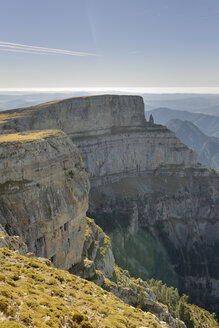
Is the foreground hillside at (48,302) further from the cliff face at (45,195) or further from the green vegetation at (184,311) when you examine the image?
the green vegetation at (184,311)

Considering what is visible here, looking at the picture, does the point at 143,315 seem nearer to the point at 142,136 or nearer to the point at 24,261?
the point at 24,261

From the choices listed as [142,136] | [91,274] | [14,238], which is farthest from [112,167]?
[14,238]

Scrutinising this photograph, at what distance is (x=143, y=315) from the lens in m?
27.9

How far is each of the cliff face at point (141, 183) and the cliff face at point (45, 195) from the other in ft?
200

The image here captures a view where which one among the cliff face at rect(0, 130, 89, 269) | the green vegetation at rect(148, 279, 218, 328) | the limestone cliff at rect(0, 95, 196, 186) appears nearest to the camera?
the cliff face at rect(0, 130, 89, 269)

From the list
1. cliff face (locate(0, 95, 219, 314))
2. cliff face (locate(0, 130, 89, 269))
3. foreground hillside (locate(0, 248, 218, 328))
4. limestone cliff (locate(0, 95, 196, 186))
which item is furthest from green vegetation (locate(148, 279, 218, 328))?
Result: limestone cliff (locate(0, 95, 196, 186))

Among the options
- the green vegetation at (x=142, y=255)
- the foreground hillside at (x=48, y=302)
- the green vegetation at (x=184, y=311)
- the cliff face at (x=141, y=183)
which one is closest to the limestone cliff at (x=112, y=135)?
the cliff face at (x=141, y=183)

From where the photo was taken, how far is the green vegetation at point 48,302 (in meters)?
15.9

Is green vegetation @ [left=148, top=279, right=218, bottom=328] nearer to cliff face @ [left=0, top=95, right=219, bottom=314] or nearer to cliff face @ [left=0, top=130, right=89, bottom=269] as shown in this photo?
cliff face @ [left=0, top=95, right=219, bottom=314]

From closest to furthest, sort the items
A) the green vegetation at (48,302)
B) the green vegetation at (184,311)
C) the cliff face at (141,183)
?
1. the green vegetation at (48,302)
2. the green vegetation at (184,311)
3. the cliff face at (141,183)

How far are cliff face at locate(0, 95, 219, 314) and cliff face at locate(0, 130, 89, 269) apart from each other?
60.9 m

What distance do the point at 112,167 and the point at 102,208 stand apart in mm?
25378

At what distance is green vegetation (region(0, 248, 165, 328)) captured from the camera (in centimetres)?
1591

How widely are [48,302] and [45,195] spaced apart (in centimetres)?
2196
